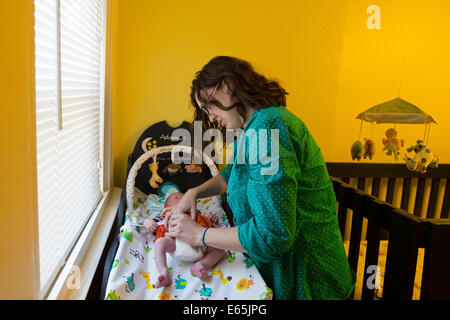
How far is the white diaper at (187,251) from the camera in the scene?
3.48ft

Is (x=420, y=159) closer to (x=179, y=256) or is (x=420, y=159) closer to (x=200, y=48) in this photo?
(x=200, y=48)

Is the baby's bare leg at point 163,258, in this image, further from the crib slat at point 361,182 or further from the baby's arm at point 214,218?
the crib slat at point 361,182

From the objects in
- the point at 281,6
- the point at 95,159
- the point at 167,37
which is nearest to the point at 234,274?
the point at 95,159

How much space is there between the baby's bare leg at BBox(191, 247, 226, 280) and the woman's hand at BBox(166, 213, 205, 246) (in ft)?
0.22

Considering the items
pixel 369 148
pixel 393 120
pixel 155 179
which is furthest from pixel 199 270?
pixel 393 120

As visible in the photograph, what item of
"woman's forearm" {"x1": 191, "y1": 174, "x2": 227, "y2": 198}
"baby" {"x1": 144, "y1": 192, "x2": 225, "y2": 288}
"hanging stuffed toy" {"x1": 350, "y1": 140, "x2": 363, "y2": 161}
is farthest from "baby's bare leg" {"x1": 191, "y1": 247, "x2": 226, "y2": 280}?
"hanging stuffed toy" {"x1": 350, "y1": 140, "x2": 363, "y2": 161}

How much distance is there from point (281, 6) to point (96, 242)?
1625 mm

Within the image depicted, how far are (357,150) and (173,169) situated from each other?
108 cm

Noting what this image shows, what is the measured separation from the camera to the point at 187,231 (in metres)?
0.99

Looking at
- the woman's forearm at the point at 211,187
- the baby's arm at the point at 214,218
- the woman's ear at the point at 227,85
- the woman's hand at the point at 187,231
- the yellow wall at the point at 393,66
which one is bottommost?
the baby's arm at the point at 214,218

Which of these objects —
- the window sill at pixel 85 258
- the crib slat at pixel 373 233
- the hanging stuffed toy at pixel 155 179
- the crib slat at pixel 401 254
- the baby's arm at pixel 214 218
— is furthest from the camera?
the hanging stuffed toy at pixel 155 179

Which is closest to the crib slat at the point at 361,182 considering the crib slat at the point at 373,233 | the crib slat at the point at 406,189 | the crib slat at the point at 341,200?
the crib slat at the point at 406,189

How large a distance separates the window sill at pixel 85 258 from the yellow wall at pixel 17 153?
24cm

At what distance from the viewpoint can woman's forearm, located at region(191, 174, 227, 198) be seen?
133cm
